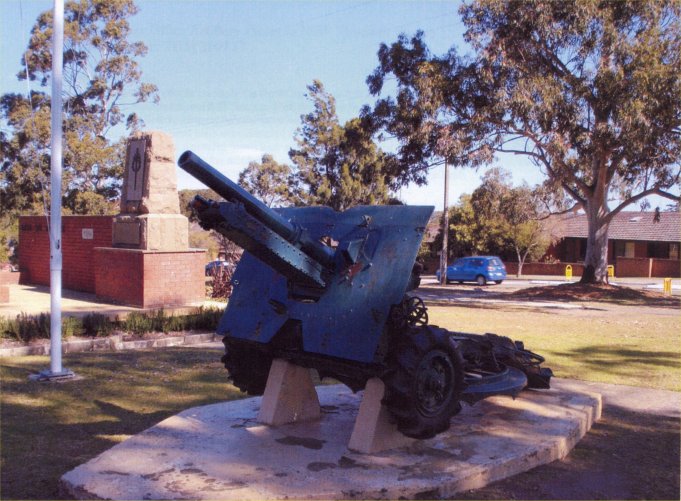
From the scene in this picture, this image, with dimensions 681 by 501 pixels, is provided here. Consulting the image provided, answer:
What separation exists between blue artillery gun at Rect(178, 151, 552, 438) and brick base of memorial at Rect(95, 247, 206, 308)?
7479 mm

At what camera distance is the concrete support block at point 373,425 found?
15.5 ft

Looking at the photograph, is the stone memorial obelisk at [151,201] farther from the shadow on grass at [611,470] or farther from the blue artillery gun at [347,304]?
the shadow on grass at [611,470]

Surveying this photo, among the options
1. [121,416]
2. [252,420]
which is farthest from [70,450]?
[252,420]

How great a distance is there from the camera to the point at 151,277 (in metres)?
12.6

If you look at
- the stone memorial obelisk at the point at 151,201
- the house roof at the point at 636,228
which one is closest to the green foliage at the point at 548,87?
the stone memorial obelisk at the point at 151,201

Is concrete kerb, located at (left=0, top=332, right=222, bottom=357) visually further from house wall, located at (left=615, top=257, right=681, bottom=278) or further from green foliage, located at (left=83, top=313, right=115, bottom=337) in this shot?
house wall, located at (left=615, top=257, right=681, bottom=278)

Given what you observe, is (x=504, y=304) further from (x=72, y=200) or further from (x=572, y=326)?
(x=72, y=200)

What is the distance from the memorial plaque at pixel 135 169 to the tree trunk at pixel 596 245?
15.8 m

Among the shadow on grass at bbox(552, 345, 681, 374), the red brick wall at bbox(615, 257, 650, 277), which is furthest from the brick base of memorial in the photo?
the red brick wall at bbox(615, 257, 650, 277)

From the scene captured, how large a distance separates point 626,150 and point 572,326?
720 cm

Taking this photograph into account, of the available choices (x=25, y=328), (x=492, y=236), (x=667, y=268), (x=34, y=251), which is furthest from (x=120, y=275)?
(x=667, y=268)

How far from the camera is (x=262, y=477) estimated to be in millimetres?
4234

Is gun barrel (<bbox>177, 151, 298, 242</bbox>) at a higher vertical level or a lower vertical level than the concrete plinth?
higher

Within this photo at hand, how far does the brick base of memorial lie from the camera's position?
12.6m
